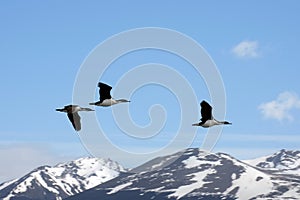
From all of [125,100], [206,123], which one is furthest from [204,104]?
[125,100]

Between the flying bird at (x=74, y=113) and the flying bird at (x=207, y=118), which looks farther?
the flying bird at (x=207, y=118)

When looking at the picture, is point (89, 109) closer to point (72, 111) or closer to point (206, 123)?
point (72, 111)

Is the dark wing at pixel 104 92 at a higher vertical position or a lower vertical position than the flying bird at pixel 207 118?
higher

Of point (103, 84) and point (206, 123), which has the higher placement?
point (103, 84)

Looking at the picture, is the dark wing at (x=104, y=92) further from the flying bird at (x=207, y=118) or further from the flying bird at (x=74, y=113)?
the flying bird at (x=207, y=118)

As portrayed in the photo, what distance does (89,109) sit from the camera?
5247cm

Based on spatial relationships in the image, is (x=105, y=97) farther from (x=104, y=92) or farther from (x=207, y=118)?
(x=207, y=118)

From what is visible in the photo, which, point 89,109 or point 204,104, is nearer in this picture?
point 89,109

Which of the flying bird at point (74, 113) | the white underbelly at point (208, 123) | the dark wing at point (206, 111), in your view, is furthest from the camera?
the dark wing at point (206, 111)

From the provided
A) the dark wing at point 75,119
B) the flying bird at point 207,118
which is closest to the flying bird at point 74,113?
the dark wing at point 75,119

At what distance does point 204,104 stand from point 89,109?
11.0 metres

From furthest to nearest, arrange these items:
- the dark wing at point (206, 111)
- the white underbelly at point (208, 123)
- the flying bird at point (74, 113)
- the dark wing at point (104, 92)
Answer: the dark wing at point (206, 111), the white underbelly at point (208, 123), the dark wing at point (104, 92), the flying bird at point (74, 113)

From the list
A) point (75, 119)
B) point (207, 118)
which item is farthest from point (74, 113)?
point (207, 118)

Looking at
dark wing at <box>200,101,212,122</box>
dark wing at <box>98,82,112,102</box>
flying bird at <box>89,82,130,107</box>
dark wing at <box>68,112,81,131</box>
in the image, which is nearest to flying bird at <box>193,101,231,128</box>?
dark wing at <box>200,101,212,122</box>
